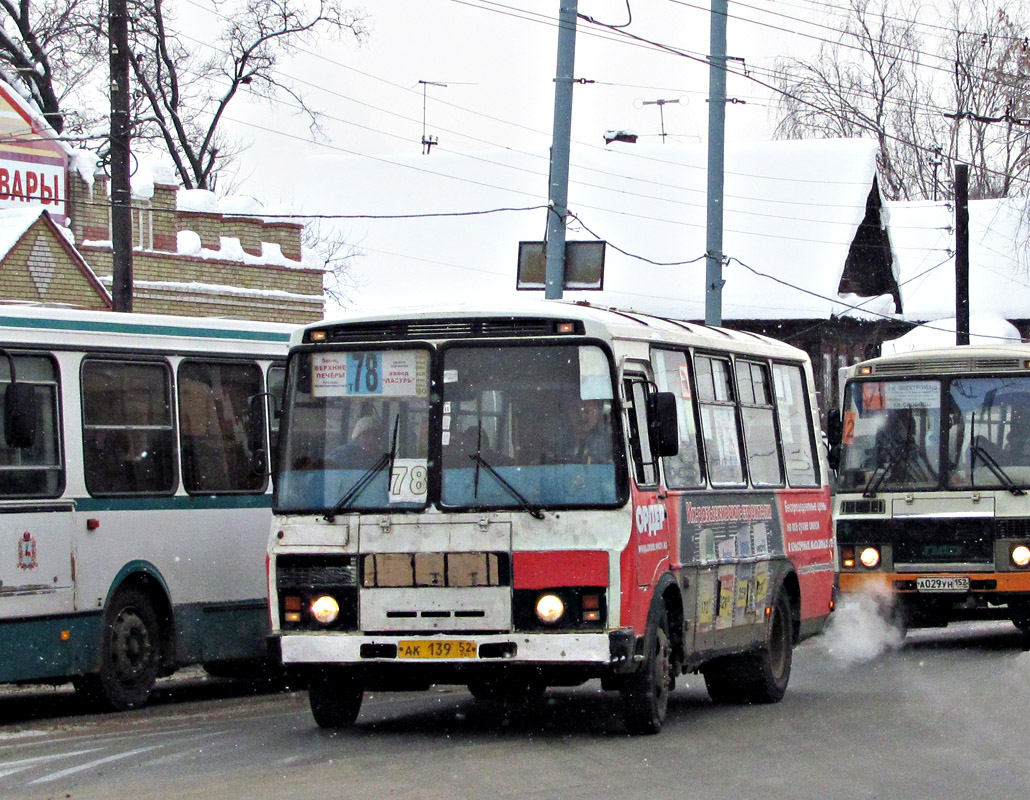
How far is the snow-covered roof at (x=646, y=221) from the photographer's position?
154ft

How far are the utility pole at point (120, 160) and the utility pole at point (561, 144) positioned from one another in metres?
4.51

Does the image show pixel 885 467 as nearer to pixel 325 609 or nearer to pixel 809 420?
pixel 809 420

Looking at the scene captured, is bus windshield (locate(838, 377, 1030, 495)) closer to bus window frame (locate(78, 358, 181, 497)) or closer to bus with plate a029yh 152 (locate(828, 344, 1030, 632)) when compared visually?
bus with plate a029yh 152 (locate(828, 344, 1030, 632))

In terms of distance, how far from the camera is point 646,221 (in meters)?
49.5

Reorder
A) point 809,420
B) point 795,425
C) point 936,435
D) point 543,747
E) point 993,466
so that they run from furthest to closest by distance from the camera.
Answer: point 936,435 → point 993,466 → point 809,420 → point 795,425 → point 543,747

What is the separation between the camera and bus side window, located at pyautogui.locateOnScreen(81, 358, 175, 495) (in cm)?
1263

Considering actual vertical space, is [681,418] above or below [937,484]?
above

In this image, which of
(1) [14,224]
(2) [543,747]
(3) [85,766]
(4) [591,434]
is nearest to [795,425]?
(4) [591,434]

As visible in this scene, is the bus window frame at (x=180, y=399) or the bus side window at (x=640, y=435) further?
the bus window frame at (x=180, y=399)

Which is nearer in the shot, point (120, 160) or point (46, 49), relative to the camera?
point (120, 160)

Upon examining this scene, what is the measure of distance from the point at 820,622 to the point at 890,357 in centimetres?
411

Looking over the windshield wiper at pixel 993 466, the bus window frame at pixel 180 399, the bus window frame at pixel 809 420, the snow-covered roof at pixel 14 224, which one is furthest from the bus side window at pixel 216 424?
the snow-covered roof at pixel 14 224

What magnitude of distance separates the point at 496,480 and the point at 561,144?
10154 mm

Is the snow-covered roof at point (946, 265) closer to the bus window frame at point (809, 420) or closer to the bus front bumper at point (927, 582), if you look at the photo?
the bus front bumper at point (927, 582)
